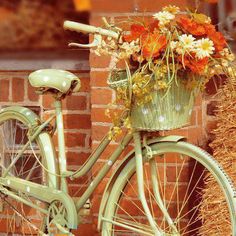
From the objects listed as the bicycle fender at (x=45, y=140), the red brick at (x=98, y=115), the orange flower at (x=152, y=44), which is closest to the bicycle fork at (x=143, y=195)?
the orange flower at (x=152, y=44)

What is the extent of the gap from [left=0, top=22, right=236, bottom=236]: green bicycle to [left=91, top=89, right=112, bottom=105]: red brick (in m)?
0.31

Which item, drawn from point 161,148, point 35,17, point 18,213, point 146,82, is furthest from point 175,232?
point 35,17

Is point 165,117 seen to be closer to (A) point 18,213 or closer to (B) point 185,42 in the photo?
(B) point 185,42

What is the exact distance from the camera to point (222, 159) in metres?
4.16

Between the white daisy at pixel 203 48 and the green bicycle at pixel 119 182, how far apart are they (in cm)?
40

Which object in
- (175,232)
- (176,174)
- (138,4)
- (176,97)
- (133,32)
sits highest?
(138,4)

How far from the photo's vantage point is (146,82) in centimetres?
368

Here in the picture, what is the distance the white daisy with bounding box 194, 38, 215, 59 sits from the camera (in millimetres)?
3629

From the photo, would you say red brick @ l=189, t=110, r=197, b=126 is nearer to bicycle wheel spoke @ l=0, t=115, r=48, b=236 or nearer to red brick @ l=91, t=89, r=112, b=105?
red brick @ l=91, t=89, r=112, b=105

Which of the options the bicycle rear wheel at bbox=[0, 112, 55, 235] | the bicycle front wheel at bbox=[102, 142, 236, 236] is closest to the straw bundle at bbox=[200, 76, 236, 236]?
the bicycle front wheel at bbox=[102, 142, 236, 236]

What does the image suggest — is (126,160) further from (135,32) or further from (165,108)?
(135,32)

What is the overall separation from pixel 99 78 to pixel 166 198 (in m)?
0.72

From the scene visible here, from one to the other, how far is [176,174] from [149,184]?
0.49 feet

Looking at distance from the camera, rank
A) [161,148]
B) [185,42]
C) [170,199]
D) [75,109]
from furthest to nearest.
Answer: [75,109], [170,199], [161,148], [185,42]
